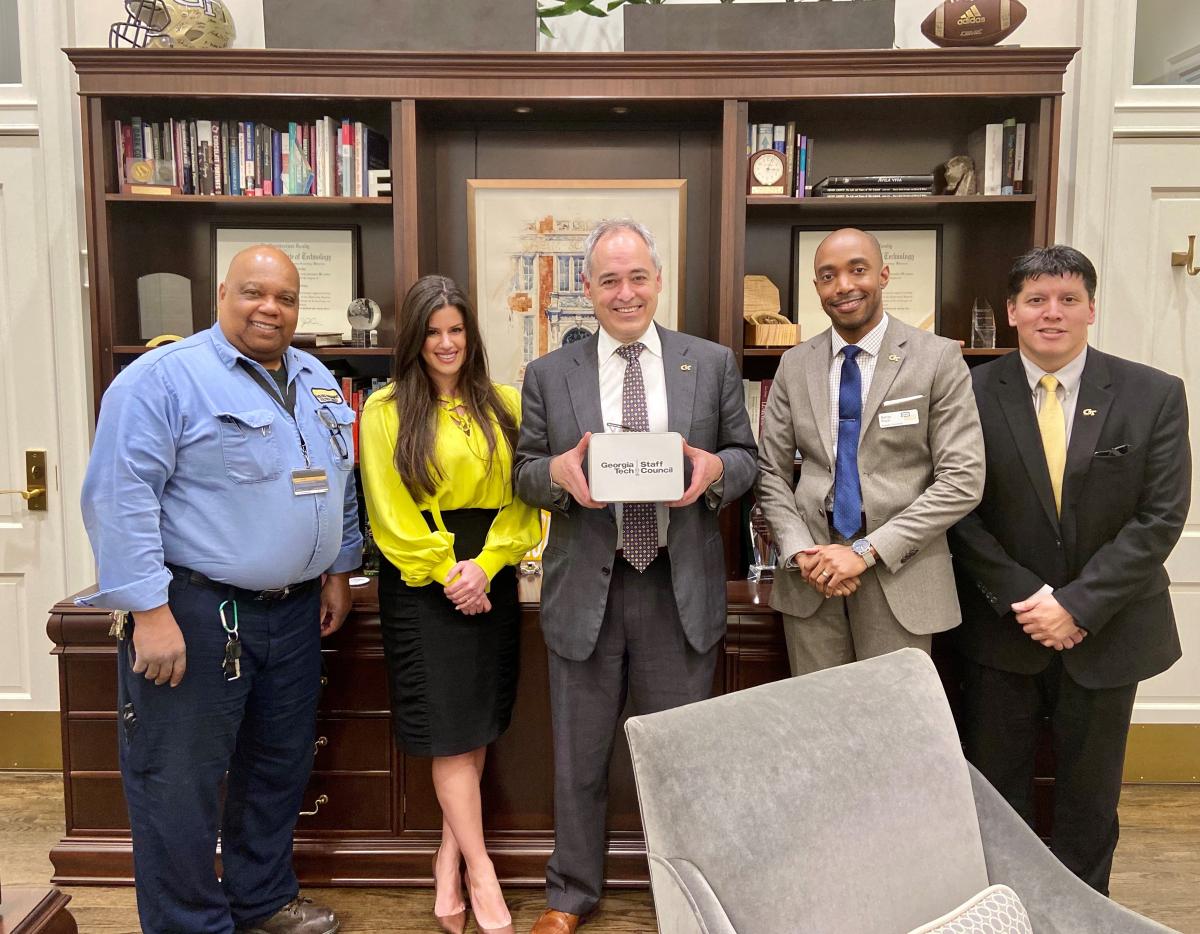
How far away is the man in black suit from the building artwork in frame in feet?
3.92

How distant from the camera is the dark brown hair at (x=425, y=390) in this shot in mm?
2006

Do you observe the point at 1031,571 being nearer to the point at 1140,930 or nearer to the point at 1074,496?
the point at 1074,496

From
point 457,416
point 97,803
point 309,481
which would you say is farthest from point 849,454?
point 97,803

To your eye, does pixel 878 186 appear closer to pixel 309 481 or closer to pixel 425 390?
pixel 425 390

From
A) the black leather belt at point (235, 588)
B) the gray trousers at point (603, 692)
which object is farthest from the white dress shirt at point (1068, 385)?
the black leather belt at point (235, 588)

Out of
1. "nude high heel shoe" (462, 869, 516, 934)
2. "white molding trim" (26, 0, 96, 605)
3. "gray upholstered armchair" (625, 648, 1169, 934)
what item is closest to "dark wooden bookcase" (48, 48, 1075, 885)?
"nude high heel shoe" (462, 869, 516, 934)

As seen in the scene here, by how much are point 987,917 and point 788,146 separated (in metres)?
2.16

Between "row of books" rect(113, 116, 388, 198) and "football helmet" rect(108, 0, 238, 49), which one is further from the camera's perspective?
"row of books" rect(113, 116, 388, 198)

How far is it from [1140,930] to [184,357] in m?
2.01

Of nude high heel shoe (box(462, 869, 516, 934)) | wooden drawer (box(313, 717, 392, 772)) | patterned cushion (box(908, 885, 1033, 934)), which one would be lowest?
nude high heel shoe (box(462, 869, 516, 934))

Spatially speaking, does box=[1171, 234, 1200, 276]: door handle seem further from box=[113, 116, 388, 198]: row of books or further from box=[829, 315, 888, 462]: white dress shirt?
box=[113, 116, 388, 198]: row of books

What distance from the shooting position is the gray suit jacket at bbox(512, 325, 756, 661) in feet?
6.58

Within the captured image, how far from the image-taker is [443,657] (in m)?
2.11

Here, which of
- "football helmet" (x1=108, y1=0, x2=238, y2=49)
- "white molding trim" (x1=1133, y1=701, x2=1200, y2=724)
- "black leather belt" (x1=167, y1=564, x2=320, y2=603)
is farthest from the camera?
"white molding trim" (x1=1133, y1=701, x2=1200, y2=724)
